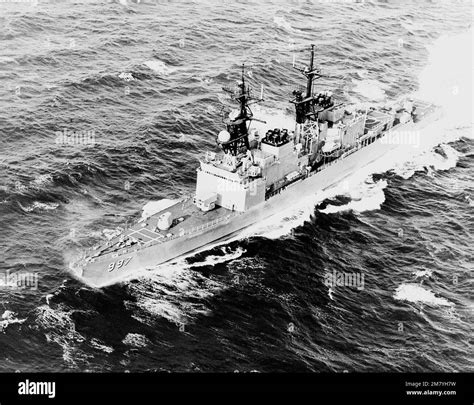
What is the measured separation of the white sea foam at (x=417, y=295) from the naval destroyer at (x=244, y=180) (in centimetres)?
1578

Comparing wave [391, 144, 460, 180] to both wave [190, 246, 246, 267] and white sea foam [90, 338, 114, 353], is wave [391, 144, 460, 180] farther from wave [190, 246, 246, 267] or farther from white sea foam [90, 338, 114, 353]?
white sea foam [90, 338, 114, 353]

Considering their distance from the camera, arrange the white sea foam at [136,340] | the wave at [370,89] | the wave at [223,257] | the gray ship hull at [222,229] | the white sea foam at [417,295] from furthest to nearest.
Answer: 1. the wave at [370,89]
2. the wave at [223,257]
3. the gray ship hull at [222,229]
4. the white sea foam at [417,295]
5. the white sea foam at [136,340]

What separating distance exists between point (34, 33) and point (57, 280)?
1896 inches

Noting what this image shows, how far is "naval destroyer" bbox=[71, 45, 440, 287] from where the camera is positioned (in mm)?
53188

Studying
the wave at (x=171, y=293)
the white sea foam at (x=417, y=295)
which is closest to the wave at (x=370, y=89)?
the white sea foam at (x=417, y=295)

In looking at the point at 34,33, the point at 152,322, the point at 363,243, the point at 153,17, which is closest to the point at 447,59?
the point at 153,17

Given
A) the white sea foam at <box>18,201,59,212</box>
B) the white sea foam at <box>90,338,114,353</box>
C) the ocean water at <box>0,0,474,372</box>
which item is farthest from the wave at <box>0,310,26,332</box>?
the white sea foam at <box>18,201,59,212</box>

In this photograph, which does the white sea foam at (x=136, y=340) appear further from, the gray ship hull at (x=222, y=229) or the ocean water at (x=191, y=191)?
the gray ship hull at (x=222, y=229)

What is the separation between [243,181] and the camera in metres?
59.1

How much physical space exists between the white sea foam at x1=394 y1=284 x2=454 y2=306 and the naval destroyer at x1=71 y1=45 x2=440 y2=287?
15777 mm

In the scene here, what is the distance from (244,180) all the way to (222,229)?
492 cm

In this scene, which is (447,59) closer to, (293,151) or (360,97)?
(360,97)

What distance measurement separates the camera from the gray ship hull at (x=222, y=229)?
51.0 m
